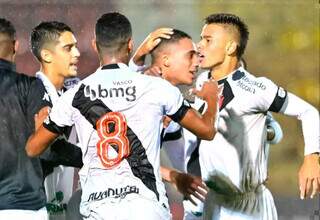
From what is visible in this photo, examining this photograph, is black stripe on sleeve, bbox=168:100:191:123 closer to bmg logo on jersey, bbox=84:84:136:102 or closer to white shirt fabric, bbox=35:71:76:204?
bmg logo on jersey, bbox=84:84:136:102

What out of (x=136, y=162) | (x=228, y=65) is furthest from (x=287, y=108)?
(x=136, y=162)

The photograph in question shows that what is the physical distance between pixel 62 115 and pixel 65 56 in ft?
5.55

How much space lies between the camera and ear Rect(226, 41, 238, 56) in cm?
733

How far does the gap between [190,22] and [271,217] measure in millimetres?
2579

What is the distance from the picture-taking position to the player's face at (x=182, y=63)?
7418 mm

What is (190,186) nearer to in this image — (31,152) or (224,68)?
(224,68)

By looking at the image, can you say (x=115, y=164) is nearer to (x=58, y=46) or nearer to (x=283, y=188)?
(x=58, y=46)

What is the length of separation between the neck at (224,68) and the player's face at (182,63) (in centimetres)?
19

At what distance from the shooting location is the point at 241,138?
7.12 m

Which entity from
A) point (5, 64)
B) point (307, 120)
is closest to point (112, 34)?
point (5, 64)

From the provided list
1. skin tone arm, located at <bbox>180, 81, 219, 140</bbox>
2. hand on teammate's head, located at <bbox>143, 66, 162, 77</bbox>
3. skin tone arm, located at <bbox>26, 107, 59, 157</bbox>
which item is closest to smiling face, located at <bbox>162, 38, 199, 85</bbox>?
hand on teammate's head, located at <bbox>143, 66, 162, 77</bbox>

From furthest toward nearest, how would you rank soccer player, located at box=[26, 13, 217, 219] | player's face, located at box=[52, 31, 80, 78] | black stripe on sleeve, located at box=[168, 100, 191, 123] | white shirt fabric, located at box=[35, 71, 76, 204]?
1. player's face, located at box=[52, 31, 80, 78]
2. white shirt fabric, located at box=[35, 71, 76, 204]
3. black stripe on sleeve, located at box=[168, 100, 191, 123]
4. soccer player, located at box=[26, 13, 217, 219]

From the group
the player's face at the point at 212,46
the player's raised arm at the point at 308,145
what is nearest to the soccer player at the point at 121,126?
the player's raised arm at the point at 308,145

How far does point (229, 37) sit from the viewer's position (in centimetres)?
739
